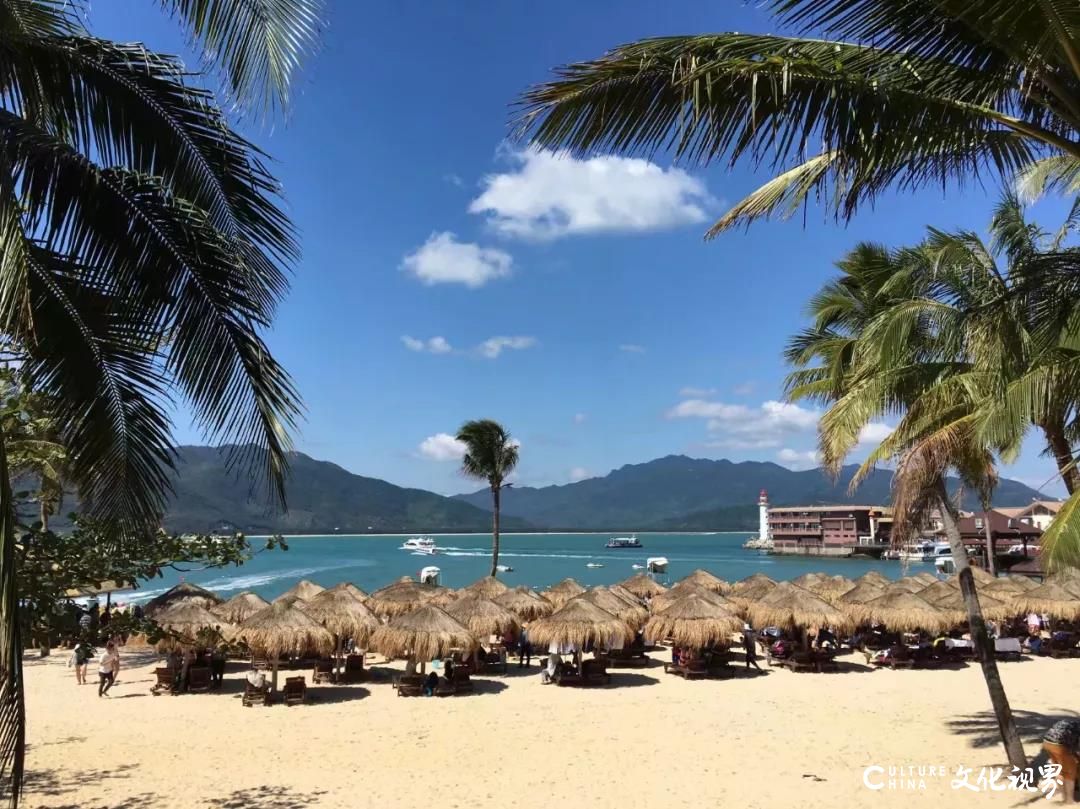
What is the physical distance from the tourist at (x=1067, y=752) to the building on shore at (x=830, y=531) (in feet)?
340

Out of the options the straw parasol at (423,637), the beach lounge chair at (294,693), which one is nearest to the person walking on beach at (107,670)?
the beach lounge chair at (294,693)

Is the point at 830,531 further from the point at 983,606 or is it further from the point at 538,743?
the point at 538,743

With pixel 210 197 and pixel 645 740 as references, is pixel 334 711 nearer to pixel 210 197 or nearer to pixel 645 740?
pixel 645 740

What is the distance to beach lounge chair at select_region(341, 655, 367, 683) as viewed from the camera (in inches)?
633

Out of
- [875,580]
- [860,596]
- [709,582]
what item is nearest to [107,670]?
[860,596]

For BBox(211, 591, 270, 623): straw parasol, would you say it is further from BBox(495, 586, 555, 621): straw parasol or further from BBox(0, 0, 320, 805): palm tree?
BBox(0, 0, 320, 805): palm tree

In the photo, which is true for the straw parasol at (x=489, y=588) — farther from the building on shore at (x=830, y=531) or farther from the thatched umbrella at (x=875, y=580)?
the building on shore at (x=830, y=531)

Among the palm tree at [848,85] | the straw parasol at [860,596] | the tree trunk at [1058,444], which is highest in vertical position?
the palm tree at [848,85]

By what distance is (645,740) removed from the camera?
11078mm

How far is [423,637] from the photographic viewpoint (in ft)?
48.3

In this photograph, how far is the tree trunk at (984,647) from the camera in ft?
27.6

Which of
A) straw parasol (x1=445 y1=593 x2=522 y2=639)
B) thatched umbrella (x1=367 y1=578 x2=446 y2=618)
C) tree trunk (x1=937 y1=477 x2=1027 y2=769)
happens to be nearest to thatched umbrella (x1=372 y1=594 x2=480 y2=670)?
straw parasol (x1=445 y1=593 x2=522 y2=639)

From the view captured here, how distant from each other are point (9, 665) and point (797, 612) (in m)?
17.9

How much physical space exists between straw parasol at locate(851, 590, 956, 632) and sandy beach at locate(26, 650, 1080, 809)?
1324 millimetres
